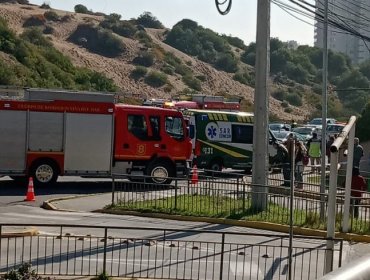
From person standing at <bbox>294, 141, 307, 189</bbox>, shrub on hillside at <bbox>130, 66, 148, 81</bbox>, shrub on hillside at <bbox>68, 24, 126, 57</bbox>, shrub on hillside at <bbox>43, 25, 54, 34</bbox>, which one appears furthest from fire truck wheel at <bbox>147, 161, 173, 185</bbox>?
shrub on hillside at <bbox>43, 25, 54, 34</bbox>

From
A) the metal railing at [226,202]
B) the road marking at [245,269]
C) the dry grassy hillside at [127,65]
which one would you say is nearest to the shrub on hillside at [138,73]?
the dry grassy hillside at [127,65]

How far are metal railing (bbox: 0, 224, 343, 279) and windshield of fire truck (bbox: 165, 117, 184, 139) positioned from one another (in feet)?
34.0

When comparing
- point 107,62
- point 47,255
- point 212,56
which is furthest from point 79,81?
point 47,255

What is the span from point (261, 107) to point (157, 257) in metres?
5.89

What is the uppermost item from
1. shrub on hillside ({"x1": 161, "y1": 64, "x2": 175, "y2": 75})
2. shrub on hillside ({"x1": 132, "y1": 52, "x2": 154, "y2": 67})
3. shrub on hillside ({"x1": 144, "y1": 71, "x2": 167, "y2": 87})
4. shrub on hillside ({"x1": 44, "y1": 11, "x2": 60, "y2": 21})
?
shrub on hillside ({"x1": 44, "y1": 11, "x2": 60, "y2": 21})

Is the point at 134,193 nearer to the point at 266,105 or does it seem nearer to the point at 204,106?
the point at 266,105

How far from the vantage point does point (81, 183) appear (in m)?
24.4

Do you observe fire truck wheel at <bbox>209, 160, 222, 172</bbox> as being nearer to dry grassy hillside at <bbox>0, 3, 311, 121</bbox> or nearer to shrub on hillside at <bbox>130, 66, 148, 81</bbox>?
dry grassy hillside at <bbox>0, 3, 311, 121</bbox>

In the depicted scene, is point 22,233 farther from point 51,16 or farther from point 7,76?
point 51,16

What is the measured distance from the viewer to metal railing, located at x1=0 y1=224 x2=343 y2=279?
1130cm

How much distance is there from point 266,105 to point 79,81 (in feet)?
186

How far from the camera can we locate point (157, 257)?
12430mm

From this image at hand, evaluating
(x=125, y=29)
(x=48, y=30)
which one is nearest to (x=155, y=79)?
(x=48, y=30)

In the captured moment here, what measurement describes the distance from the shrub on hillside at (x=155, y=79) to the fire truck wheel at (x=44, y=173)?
224 feet
